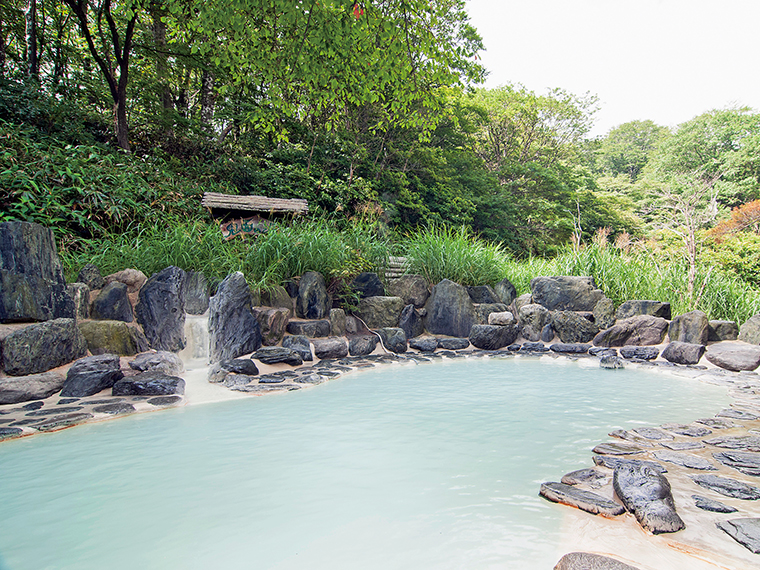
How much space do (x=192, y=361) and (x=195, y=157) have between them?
7046 mm

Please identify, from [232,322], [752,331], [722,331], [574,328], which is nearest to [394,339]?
[232,322]

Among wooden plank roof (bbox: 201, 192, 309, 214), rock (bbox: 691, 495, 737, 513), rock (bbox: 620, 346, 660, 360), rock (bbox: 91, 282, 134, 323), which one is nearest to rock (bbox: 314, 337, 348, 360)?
rock (bbox: 91, 282, 134, 323)

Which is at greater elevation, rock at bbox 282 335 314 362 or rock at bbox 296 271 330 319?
rock at bbox 296 271 330 319

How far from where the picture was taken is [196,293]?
501 cm

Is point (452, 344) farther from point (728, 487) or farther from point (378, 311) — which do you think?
point (728, 487)

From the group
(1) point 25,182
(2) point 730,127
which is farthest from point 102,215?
(2) point 730,127

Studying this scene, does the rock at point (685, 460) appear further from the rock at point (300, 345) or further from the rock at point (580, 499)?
the rock at point (300, 345)

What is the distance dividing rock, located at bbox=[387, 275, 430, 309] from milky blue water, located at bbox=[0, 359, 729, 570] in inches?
109

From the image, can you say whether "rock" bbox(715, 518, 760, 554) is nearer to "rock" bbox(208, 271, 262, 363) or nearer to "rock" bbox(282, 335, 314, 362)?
"rock" bbox(282, 335, 314, 362)

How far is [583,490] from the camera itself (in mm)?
1896

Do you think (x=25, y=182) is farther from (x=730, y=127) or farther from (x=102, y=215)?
(x=730, y=127)

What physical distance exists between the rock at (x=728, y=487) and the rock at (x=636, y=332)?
166 inches

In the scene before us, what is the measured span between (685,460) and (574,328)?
4.09 m

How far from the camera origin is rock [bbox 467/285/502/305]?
6.59 meters
